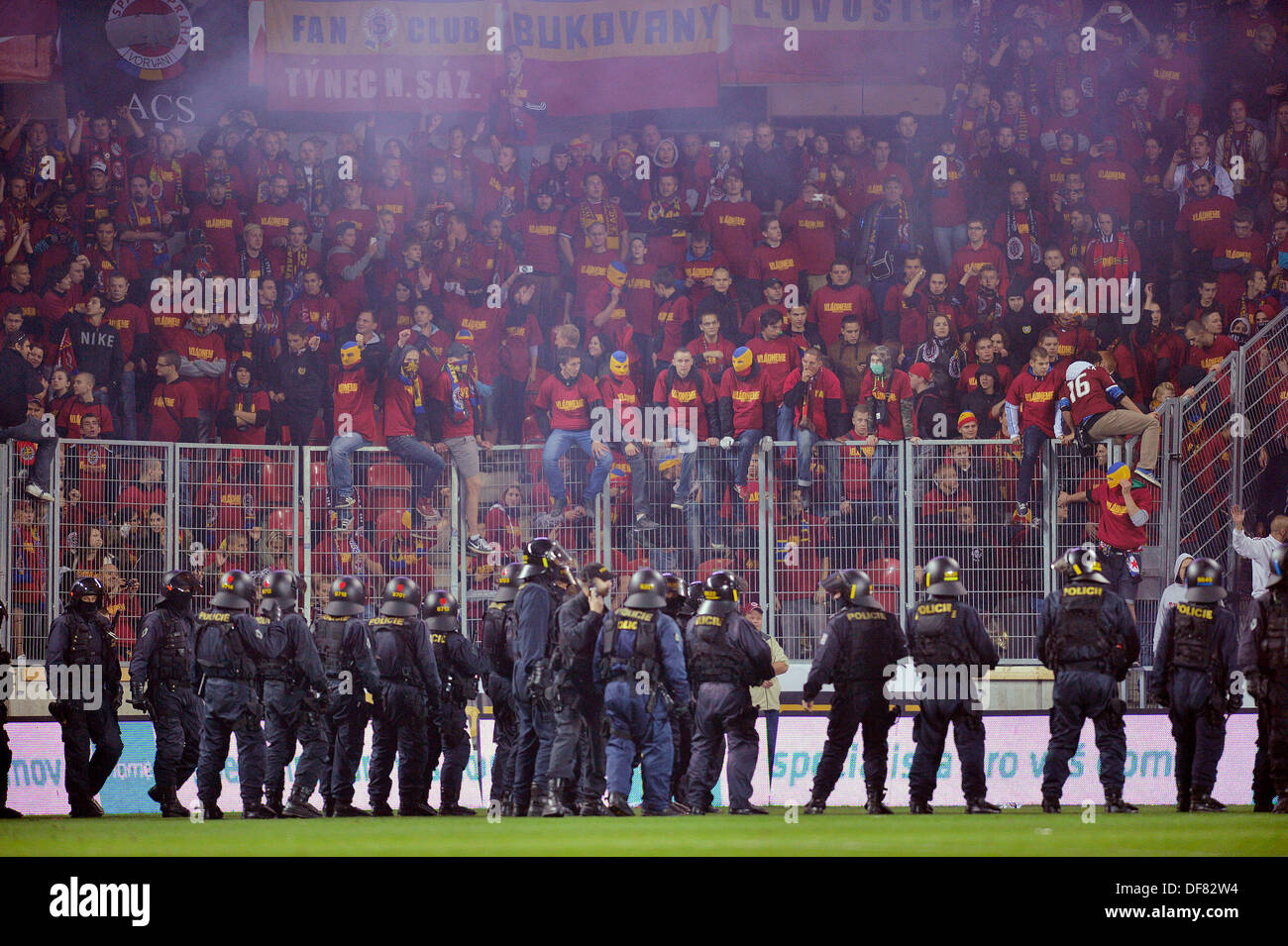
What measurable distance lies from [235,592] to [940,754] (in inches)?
241

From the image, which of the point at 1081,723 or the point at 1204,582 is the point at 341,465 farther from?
the point at 1204,582

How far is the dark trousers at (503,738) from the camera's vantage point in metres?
14.7

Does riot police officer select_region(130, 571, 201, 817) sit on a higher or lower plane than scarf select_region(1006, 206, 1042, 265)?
lower

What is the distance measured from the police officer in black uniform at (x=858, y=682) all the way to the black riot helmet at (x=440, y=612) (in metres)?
3.42

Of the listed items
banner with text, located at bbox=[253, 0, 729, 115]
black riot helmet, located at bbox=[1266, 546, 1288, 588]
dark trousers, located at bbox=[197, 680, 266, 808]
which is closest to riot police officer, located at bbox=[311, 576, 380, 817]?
dark trousers, located at bbox=[197, 680, 266, 808]

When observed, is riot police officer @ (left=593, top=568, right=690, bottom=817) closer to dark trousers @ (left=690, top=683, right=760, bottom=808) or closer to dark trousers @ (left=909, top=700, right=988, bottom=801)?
dark trousers @ (left=690, top=683, right=760, bottom=808)

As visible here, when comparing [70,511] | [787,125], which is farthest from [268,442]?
[787,125]

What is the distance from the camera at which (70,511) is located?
17031mm

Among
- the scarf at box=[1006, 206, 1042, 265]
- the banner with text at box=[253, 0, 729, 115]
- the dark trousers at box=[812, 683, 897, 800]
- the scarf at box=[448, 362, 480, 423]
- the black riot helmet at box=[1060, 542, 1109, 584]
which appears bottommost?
the dark trousers at box=[812, 683, 897, 800]

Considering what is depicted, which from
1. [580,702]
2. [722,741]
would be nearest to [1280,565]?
[722,741]

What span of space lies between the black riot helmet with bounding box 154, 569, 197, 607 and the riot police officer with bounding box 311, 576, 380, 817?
1327 mm

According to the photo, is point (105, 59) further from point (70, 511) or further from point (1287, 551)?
point (1287, 551)

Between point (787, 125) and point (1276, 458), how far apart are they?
8.95 meters

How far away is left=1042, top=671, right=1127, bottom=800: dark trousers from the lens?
45.4ft
